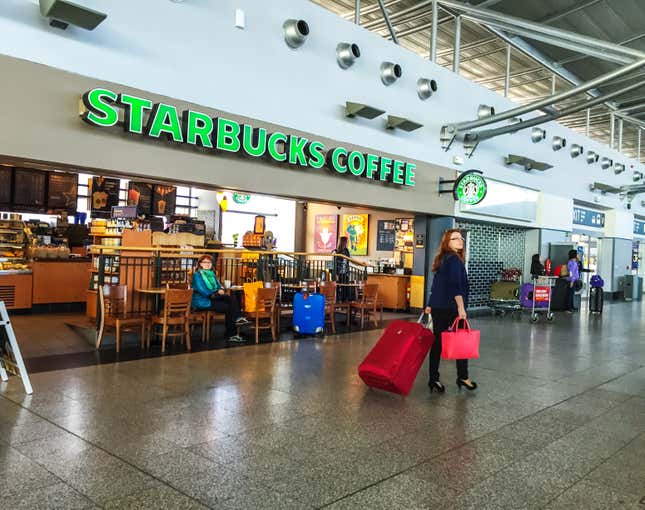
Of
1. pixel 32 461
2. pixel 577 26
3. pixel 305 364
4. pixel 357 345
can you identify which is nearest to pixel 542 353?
pixel 357 345

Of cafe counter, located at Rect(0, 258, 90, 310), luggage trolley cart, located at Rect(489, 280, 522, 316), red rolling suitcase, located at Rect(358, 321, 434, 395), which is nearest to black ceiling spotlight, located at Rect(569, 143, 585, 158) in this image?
luggage trolley cart, located at Rect(489, 280, 522, 316)

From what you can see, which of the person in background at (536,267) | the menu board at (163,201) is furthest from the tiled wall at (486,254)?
the menu board at (163,201)

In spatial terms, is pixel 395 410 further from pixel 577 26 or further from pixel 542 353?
pixel 577 26

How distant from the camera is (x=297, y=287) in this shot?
9.54 m

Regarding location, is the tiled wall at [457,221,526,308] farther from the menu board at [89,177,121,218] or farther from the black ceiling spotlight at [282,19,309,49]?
the menu board at [89,177,121,218]

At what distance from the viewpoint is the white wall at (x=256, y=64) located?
20.7 feet

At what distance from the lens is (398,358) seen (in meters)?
5.04

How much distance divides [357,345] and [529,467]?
4618mm

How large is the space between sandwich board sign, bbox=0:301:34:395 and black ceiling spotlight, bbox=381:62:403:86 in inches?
308

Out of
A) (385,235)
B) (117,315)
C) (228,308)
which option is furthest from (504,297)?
(117,315)

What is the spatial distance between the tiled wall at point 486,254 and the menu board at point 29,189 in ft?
33.1

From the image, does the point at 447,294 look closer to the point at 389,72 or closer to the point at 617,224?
the point at 389,72

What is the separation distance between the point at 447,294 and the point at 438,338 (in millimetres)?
480

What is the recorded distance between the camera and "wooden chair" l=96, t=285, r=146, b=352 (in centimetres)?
698
